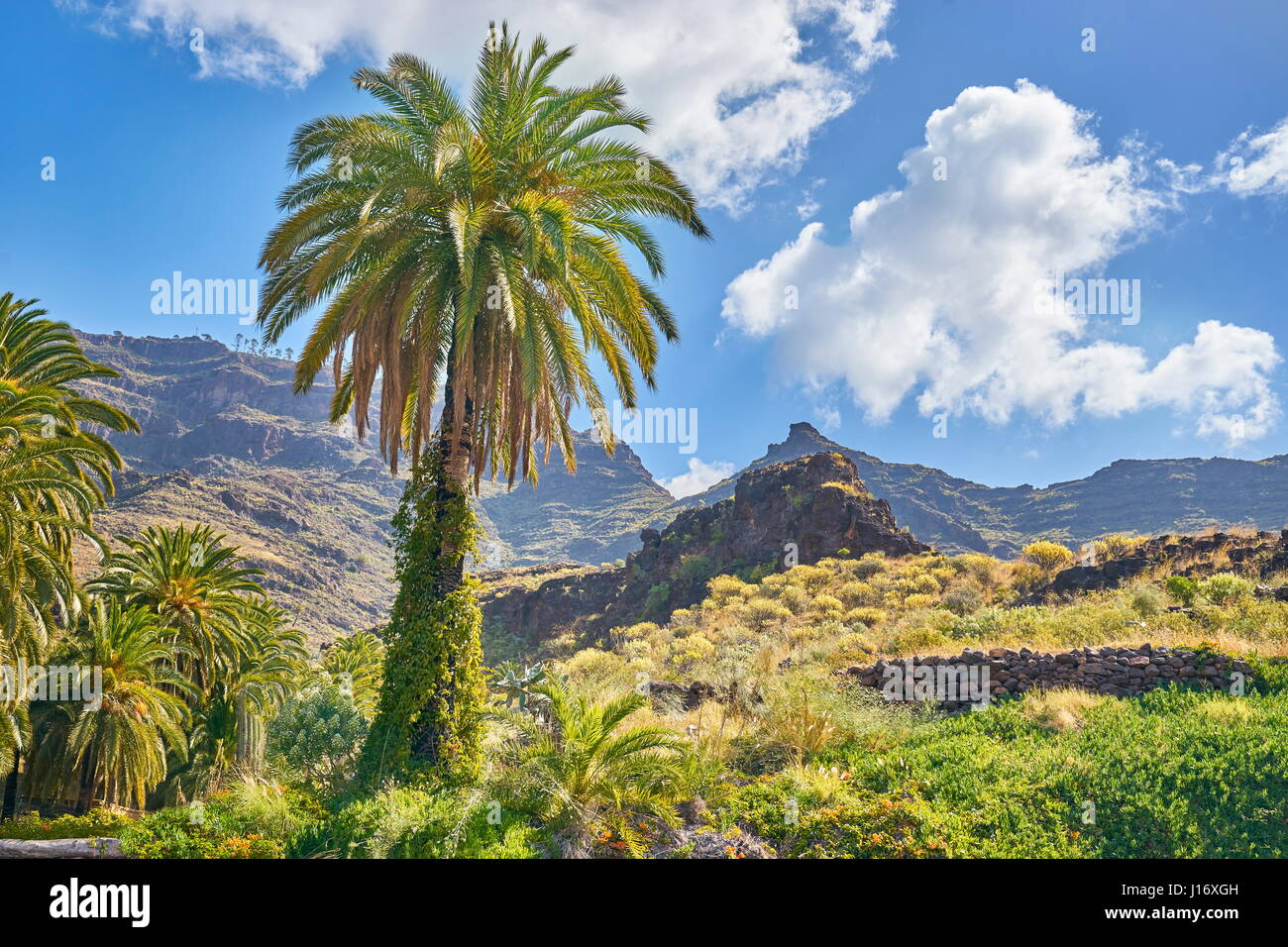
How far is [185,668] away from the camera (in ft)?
71.5

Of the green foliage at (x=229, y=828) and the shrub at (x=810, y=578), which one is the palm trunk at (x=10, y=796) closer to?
the green foliage at (x=229, y=828)

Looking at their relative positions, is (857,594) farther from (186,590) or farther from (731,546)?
(186,590)

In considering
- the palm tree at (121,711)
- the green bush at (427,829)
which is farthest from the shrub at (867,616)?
the palm tree at (121,711)

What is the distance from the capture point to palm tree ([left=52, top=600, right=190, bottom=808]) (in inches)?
693

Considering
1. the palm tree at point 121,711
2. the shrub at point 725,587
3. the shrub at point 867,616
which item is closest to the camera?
the palm tree at point 121,711

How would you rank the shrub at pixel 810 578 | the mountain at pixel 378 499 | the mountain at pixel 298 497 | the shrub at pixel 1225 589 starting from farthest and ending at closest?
1. the mountain at pixel 298 497
2. the mountain at pixel 378 499
3. the shrub at pixel 810 578
4. the shrub at pixel 1225 589

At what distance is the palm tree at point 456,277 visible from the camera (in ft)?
33.3

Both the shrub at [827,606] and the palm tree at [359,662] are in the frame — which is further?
the palm tree at [359,662]

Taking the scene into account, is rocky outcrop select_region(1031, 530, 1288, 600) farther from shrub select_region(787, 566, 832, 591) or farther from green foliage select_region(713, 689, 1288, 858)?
shrub select_region(787, 566, 832, 591)

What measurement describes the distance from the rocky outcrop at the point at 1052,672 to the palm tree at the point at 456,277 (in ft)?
24.2

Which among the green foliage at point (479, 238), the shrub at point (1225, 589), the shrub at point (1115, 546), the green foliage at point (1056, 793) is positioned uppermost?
the green foliage at point (479, 238)

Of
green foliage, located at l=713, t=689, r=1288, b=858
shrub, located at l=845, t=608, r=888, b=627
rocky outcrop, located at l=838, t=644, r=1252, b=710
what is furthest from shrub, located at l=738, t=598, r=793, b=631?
green foliage, located at l=713, t=689, r=1288, b=858

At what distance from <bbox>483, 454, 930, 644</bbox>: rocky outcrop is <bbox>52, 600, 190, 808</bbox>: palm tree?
27664 mm
